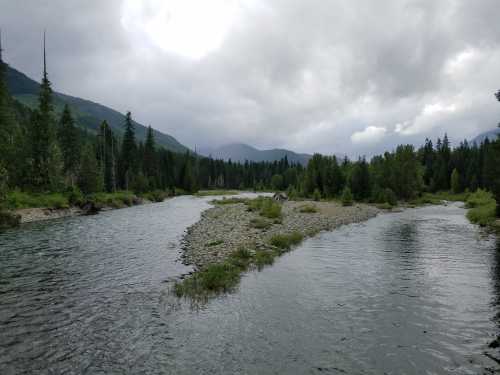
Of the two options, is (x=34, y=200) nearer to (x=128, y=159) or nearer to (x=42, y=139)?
(x=42, y=139)

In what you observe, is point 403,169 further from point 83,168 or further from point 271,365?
point 271,365

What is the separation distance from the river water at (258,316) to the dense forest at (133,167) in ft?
76.6

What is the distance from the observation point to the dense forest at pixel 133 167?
49969mm

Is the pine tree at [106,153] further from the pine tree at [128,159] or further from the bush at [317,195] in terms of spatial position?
the bush at [317,195]

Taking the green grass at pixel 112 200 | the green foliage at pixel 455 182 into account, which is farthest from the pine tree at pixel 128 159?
the green foliage at pixel 455 182

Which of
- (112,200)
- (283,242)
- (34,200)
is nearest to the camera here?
(283,242)

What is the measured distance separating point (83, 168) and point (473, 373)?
227 feet

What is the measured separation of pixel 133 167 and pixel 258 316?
276 ft

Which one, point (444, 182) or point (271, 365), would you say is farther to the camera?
point (444, 182)

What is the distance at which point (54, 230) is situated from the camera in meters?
31.2

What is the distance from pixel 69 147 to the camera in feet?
232

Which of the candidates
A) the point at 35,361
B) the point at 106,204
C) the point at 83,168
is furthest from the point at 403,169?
the point at 35,361

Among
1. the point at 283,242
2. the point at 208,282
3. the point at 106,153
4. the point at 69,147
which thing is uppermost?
the point at 106,153

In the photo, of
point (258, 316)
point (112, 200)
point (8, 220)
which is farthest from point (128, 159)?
point (258, 316)
